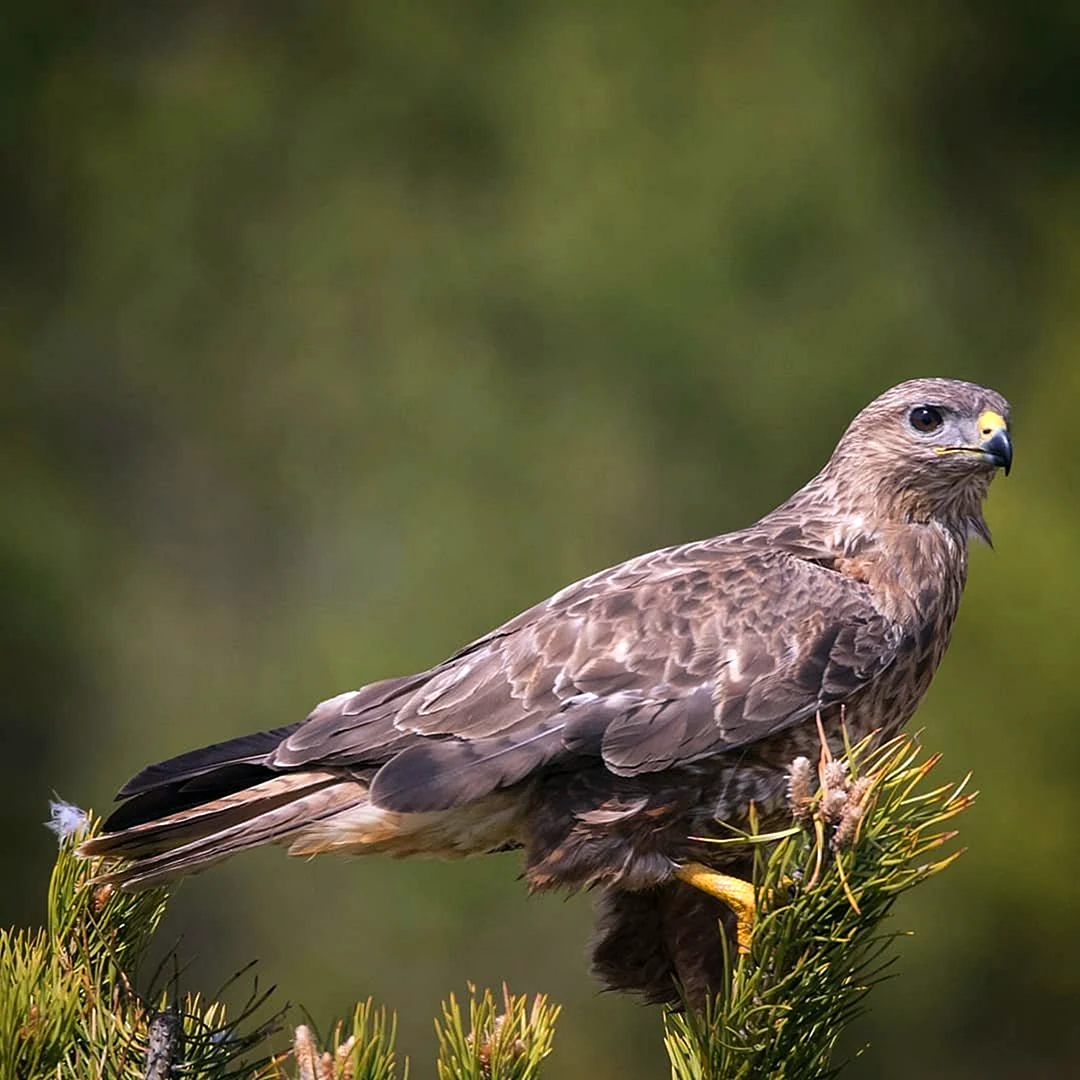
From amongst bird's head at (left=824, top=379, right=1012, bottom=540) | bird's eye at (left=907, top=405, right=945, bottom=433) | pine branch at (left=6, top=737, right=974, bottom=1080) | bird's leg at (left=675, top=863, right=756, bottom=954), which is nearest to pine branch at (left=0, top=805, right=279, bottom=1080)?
pine branch at (left=6, top=737, right=974, bottom=1080)

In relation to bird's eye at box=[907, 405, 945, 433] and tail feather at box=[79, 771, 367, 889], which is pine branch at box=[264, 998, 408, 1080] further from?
bird's eye at box=[907, 405, 945, 433]

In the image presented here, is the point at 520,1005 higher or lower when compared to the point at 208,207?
lower

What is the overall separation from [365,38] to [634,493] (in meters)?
2.92

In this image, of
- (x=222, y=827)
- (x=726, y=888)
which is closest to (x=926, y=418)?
(x=726, y=888)

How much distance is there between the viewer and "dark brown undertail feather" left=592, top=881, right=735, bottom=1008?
3.02 m

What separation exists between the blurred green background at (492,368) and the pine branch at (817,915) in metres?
4.06

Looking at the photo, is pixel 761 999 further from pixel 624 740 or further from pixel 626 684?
pixel 626 684

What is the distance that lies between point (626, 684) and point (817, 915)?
809 mm

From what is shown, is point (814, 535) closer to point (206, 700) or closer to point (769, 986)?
point (769, 986)

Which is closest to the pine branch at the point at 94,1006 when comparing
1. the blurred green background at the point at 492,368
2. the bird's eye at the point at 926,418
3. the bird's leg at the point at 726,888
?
the bird's leg at the point at 726,888

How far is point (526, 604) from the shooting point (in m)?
6.55

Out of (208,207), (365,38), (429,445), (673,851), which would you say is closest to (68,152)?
(208,207)

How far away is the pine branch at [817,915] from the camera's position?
2178 millimetres

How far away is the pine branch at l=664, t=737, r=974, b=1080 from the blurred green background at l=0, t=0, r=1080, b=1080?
4058 mm
